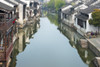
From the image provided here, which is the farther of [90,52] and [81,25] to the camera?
[81,25]

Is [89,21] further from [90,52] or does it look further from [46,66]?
[46,66]

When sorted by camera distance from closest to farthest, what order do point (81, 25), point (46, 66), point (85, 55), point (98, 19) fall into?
point (46, 66) < point (85, 55) < point (98, 19) < point (81, 25)

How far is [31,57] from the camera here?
27547 millimetres

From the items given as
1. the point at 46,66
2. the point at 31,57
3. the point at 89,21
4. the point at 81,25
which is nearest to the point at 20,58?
the point at 31,57

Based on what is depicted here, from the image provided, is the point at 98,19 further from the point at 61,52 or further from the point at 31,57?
the point at 31,57

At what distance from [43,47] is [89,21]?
41.2ft

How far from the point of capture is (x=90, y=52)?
30.1 m

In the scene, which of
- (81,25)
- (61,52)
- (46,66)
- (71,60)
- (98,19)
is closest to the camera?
(46,66)

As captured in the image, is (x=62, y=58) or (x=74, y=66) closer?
(x=74, y=66)

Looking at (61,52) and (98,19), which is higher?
(98,19)

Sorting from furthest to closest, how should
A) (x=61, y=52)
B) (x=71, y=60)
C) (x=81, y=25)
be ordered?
(x=81, y=25) < (x=61, y=52) < (x=71, y=60)

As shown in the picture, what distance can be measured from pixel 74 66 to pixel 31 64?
4.85 metres

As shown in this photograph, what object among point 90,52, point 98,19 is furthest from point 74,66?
point 98,19

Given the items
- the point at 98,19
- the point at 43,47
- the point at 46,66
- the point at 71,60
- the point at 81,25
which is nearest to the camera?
the point at 46,66
